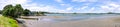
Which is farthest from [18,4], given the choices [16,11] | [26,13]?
[26,13]

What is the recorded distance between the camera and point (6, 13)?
60531 millimetres

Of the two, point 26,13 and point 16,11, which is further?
point 26,13

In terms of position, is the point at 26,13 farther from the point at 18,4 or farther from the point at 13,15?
the point at 13,15

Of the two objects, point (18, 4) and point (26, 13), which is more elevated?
point (18, 4)

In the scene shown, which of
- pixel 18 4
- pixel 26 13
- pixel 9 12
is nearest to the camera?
pixel 9 12

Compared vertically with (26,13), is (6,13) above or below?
above

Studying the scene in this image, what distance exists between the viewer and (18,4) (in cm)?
7106

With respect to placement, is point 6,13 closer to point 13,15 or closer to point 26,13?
point 13,15

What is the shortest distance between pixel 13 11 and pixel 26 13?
5874 centimetres

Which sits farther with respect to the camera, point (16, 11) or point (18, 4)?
point (18, 4)

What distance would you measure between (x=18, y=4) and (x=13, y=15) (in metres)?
10.9

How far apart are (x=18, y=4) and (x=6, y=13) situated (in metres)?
10.9

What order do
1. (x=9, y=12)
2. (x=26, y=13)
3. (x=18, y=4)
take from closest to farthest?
1. (x=9, y=12)
2. (x=18, y=4)
3. (x=26, y=13)

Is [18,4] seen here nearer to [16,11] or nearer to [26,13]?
[16,11]
